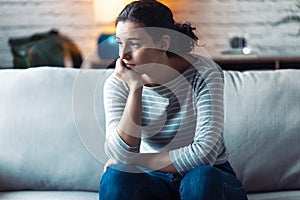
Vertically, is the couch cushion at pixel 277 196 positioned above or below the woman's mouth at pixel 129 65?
below

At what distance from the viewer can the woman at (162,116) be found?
127 cm

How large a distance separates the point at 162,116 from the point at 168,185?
0.19 m

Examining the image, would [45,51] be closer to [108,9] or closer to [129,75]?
[108,9]

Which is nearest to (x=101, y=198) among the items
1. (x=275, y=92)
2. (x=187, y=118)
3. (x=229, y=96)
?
(x=187, y=118)

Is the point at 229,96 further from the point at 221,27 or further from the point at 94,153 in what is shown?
the point at 221,27

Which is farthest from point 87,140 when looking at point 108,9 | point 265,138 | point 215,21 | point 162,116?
point 215,21

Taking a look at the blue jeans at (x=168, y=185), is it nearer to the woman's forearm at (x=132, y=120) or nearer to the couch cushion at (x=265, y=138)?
the woman's forearm at (x=132, y=120)

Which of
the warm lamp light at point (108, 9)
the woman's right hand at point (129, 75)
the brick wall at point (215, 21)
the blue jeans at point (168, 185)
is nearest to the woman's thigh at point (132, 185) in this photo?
the blue jeans at point (168, 185)

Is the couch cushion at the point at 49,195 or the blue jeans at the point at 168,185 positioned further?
the couch cushion at the point at 49,195

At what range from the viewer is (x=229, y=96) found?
167 cm

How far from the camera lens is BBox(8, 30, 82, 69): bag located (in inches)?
112

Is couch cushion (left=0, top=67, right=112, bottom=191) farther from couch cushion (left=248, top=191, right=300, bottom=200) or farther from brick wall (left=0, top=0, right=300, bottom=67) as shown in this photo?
brick wall (left=0, top=0, right=300, bottom=67)

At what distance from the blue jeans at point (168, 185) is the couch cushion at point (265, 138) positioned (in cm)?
26

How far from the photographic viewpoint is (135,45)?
4.32ft
